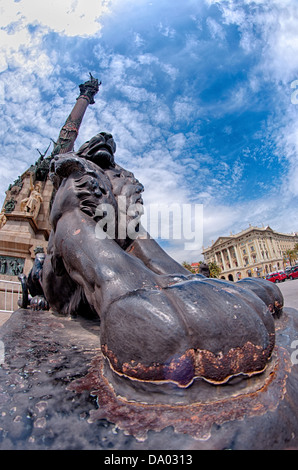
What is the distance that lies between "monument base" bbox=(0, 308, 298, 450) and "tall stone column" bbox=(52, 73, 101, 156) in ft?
45.9

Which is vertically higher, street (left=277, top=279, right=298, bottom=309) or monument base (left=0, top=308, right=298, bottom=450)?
monument base (left=0, top=308, right=298, bottom=450)

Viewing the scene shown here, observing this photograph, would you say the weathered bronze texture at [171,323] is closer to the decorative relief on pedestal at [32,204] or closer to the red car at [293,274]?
the decorative relief on pedestal at [32,204]

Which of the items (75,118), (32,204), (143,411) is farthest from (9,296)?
(75,118)

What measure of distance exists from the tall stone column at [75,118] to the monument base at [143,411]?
45.9 ft

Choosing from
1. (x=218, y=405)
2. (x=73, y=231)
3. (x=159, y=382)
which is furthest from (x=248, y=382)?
(x=73, y=231)

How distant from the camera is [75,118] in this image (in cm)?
1623

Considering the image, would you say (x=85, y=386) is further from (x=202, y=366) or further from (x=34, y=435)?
(x=202, y=366)

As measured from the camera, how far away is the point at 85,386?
0.74 metres

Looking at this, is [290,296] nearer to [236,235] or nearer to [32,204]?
[32,204]

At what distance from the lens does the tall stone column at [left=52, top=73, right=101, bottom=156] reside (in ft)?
45.6

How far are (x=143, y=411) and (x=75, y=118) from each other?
736 inches

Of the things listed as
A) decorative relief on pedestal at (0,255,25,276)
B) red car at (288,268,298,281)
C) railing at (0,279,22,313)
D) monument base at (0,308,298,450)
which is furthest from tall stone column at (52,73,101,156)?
red car at (288,268,298,281)

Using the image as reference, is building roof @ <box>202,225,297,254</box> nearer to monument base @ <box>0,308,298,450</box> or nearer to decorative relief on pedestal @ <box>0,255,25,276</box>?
decorative relief on pedestal @ <box>0,255,25,276</box>

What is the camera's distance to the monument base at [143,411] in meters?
0.47
